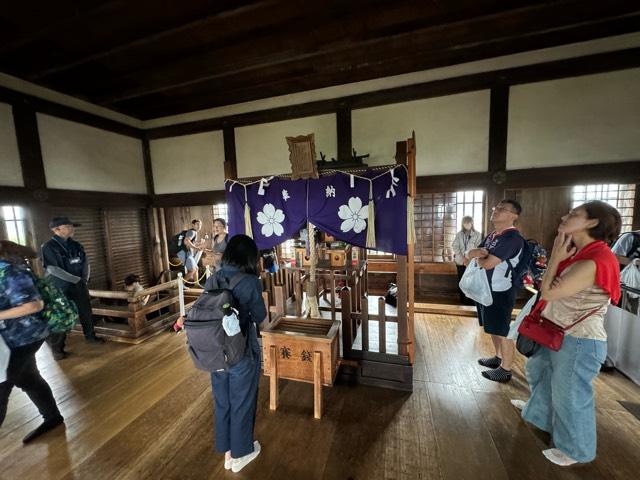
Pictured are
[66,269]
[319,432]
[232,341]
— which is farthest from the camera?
[66,269]

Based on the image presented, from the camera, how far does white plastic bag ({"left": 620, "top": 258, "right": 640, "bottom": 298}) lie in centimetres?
336

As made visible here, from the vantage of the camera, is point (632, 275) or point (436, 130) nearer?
point (632, 275)

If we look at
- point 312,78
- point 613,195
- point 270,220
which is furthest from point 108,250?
point 613,195

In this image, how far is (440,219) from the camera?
728cm

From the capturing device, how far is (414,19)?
3.50 m

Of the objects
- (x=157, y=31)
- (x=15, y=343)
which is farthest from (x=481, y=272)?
(x=157, y=31)

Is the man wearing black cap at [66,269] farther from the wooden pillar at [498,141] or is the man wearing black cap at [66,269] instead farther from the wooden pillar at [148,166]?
the wooden pillar at [498,141]

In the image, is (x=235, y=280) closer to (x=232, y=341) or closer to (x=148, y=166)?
(x=232, y=341)

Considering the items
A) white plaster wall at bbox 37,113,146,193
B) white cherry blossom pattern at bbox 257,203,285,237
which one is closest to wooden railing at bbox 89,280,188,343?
white plaster wall at bbox 37,113,146,193

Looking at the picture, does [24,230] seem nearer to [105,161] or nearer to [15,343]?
[105,161]

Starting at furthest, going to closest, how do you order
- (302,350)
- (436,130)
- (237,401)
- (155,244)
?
(155,244), (436,130), (302,350), (237,401)

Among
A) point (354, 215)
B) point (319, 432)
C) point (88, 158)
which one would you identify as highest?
point (88, 158)

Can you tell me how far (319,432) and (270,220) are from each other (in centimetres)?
258

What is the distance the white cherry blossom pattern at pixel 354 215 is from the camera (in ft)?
10.9
